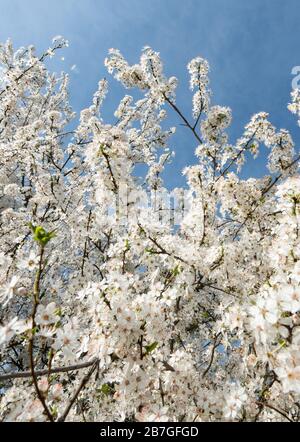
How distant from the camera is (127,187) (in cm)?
499

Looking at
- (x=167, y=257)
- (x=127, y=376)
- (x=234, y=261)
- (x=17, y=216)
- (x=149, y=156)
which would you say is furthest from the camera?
(x=149, y=156)

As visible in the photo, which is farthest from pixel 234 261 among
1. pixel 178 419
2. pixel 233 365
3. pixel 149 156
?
pixel 149 156

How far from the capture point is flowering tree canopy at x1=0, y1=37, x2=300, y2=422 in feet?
10.7

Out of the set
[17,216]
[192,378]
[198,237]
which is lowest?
[192,378]

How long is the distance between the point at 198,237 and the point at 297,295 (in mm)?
3752

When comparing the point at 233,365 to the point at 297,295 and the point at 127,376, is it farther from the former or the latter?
the point at 297,295

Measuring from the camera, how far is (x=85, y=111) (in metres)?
12.6

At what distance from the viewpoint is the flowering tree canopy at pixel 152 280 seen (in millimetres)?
3266

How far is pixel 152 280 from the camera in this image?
5.20 m

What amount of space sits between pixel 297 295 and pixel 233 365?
6.29m
